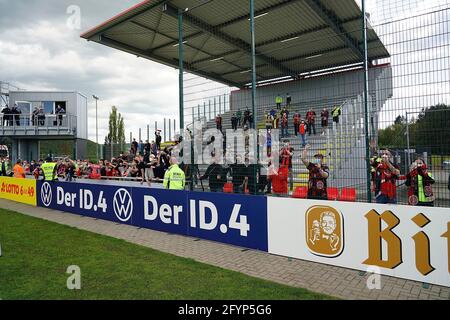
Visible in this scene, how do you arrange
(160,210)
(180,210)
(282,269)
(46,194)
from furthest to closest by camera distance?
(46,194) → (160,210) → (180,210) → (282,269)

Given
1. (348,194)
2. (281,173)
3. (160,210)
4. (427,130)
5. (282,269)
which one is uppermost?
(427,130)

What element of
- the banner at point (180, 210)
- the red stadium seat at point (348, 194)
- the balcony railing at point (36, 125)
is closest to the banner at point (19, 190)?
the banner at point (180, 210)

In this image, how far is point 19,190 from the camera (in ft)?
48.0

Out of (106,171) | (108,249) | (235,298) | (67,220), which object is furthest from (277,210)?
(106,171)

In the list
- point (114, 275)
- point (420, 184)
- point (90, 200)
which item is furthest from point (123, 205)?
point (420, 184)

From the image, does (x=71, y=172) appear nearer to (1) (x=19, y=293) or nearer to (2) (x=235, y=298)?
(1) (x=19, y=293)

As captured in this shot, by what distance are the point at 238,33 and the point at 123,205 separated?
28.5 ft

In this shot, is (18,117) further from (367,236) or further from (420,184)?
(367,236)

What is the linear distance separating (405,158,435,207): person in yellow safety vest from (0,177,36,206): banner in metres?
13.5

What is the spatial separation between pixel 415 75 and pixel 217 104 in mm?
4886

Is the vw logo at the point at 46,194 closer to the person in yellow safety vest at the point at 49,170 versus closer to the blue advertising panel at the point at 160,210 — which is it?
the person in yellow safety vest at the point at 49,170

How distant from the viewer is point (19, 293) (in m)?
4.43

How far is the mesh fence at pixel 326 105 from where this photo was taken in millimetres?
5566

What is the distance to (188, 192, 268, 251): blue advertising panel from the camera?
251 inches
